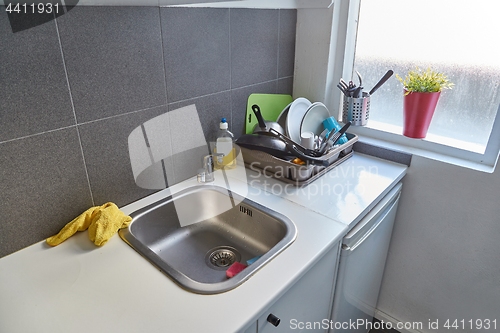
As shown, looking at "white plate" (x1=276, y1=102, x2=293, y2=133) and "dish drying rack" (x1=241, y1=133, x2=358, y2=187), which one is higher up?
"white plate" (x1=276, y1=102, x2=293, y2=133)

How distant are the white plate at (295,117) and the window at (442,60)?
0.28m

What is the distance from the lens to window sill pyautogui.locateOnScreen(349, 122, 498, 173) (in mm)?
1346

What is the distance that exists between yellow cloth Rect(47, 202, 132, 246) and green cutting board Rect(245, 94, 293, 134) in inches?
26.7

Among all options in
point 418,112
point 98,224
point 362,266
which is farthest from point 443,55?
point 98,224

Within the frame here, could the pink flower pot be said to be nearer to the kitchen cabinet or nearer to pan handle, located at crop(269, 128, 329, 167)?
pan handle, located at crop(269, 128, 329, 167)

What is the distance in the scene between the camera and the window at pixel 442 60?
1.29 metres

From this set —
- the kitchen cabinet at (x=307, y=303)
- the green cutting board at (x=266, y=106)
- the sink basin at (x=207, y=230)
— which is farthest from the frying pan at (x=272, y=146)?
the kitchen cabinet at (x=307, y=303)

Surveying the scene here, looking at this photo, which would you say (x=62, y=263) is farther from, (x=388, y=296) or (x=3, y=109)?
(x=388, y=296)

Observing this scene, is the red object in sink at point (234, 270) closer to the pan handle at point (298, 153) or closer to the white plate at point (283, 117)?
the pan handle at point (298, 153)

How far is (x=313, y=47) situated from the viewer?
161cm

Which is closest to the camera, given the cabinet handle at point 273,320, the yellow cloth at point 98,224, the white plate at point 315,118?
the cabinet handle at point 273,320

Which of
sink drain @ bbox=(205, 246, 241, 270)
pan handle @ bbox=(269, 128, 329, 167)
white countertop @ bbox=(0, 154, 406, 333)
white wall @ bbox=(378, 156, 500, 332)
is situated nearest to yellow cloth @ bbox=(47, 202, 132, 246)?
white countertop @ bbox=(0, 154, 406, 333)

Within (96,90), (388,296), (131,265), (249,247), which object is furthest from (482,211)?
(96,90)

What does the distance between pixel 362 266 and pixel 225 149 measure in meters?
0.70
